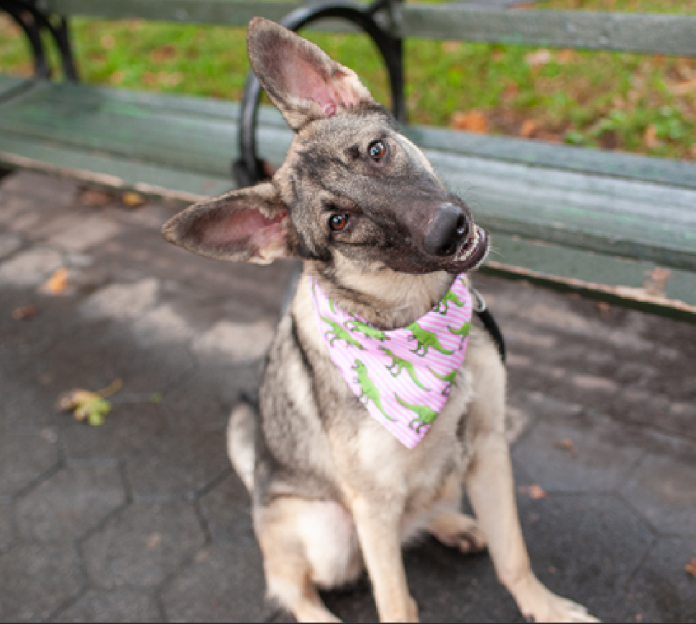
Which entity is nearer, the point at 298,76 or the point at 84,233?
the point at 298,76

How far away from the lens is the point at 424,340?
2139 millimetres

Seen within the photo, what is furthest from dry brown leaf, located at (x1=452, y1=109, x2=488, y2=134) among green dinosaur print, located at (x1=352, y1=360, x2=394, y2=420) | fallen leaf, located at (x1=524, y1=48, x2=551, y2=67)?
green dinosaur print, located at (x1=352, y1=360, x2=394, y2=420)

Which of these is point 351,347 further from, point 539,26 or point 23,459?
point 23,459

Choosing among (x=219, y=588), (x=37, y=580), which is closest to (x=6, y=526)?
(x=37, y=580)

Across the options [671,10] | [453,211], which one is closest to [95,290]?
[453,211]

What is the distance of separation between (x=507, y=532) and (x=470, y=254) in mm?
1099

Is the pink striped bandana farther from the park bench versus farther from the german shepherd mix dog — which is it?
the park bench

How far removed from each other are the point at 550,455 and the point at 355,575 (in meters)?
1.05

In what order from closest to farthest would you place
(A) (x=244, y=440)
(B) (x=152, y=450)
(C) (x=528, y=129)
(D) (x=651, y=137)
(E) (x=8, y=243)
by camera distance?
(A) (x=244, y=440), (B) (x=152, y=450), (D) (x=651, y=137), (C) (x=528, y=129), (E) (x=8, y=243)

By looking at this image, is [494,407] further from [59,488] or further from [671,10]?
[671,10]

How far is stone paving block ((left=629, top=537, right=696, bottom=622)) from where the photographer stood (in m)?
2.39

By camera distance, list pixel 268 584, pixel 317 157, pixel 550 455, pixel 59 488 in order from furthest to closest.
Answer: pixel 59 488 < pixel 550 455 < pixel 268 584 < pixel 317 157

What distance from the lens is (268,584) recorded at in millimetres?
2535

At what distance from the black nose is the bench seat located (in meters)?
0.76
